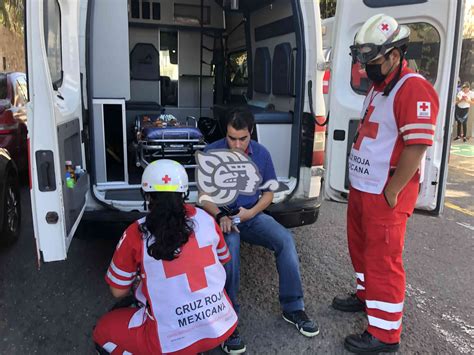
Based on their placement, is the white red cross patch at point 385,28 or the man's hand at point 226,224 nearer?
the white red cross patch at point 385,28

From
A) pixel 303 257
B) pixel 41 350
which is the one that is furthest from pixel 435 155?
pixel 41 350

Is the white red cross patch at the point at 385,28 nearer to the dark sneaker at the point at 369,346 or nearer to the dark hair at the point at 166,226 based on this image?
the dark hair at the point at 166,226

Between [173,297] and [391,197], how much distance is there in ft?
4.27

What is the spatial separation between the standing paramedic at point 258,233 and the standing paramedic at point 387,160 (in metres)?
0.40

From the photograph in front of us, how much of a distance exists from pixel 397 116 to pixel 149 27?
5030 mm

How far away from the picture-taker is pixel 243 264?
3812mm

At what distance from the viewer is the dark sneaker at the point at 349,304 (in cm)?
309

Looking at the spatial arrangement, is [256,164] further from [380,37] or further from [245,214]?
[380,37]

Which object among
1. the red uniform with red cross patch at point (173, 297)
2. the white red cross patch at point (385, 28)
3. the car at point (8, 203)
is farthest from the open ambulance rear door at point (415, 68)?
the car at point (8, 203)

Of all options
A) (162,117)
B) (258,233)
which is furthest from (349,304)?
(162,117)

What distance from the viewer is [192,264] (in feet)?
6.46

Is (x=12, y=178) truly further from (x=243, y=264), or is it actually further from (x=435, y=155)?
(x=435, y=155)

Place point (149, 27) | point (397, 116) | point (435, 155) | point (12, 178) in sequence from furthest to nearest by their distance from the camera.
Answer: point (149, 27) < point (12, 178) < point (435, 155) < point (397, 116)

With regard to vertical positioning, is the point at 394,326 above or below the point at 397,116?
below
